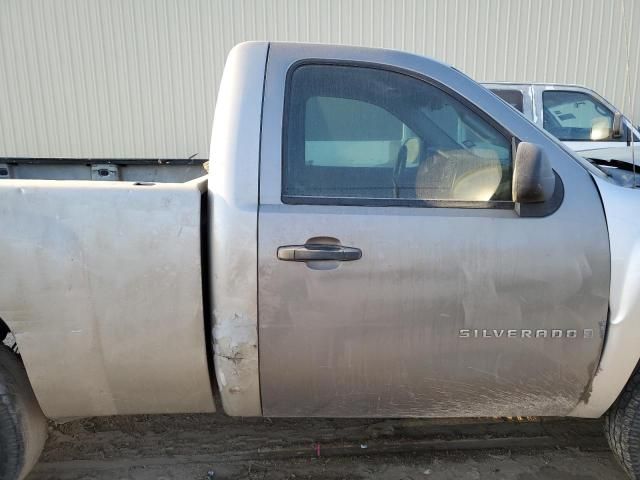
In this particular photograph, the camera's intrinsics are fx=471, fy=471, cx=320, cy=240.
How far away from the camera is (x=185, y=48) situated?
29.4 feet

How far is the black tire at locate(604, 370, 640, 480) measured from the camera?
2107mm

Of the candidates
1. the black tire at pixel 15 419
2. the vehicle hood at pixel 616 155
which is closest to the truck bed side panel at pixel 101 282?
the black tire at pixel 15 419

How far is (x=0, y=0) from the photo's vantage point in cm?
875

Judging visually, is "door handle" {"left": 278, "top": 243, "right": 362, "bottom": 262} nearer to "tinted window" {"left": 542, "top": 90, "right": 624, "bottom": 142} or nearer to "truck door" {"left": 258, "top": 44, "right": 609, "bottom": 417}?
"truck door" {"left": 258, "top": 44, "right": 609, "bottom": 417}

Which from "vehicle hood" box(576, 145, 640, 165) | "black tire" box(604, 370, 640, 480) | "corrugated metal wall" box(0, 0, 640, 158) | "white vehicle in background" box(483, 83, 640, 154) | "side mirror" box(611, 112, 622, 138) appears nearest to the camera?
"black tire" box(604, 370, 640, 480)

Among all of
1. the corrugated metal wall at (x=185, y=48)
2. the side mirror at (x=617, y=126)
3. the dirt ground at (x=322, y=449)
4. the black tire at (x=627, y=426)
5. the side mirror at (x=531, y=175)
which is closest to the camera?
the side mirror at (x=531, y=175)

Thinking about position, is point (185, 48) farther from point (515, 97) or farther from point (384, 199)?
point (384, 199)

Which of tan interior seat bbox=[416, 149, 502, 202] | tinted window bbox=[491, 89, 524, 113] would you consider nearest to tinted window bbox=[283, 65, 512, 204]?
tan interior seat bbox=[416, 149, 502, 202]

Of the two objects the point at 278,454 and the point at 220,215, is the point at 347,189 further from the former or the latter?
the point at 278,454

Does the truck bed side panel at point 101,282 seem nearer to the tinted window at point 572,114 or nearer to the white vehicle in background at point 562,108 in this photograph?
the white vehicle in background at point 562,108

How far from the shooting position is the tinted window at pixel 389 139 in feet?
6.66

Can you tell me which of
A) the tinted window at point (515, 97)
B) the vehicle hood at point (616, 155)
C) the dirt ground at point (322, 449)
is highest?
the tinted window at point (515, 97)

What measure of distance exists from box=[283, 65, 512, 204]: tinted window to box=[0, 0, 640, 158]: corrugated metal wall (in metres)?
7.50

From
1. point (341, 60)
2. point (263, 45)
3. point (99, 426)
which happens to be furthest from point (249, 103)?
point (99, 426)
